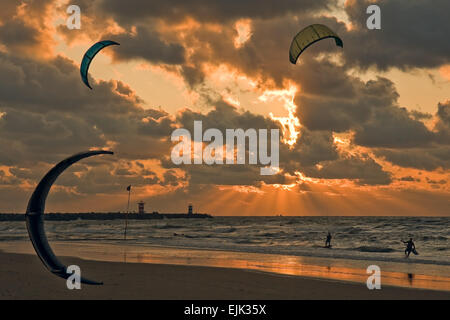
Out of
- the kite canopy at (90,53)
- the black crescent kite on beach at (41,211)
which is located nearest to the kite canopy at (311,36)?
the kite canopy at (90,53)

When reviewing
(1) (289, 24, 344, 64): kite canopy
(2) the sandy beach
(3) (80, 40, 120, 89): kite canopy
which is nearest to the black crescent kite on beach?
(2) the sandy beach

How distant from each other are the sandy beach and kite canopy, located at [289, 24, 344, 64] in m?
9.94

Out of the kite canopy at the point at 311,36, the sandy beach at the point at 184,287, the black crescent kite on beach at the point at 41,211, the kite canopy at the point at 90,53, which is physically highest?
the kite canopy at the point at 311,36

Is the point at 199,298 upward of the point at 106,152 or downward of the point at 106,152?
downward

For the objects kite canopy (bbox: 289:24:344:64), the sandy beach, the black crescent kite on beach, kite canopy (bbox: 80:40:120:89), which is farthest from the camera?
kite canopy (bbox: 289:24:344:64)

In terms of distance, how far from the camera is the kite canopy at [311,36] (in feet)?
68.3

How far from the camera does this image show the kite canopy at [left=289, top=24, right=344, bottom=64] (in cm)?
2083

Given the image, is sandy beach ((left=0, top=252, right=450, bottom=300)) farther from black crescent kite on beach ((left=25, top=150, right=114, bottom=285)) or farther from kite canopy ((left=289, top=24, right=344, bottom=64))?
kite canopy ((left=289, top=24, right=344, bottom=64))

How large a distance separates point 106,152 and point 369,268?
1646cm

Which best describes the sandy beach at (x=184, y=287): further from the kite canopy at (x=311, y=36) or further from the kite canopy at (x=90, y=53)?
the kite canopy at (x=311, y=36)

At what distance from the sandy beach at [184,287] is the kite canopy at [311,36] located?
9937mm

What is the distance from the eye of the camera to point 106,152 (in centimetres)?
1466
